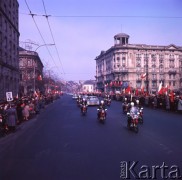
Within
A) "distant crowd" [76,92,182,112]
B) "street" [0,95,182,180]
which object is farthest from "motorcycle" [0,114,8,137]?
"distant crowd" [76,92,182,112]

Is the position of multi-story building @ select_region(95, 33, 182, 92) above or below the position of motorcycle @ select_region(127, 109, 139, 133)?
above

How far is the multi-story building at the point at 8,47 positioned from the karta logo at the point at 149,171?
1096 inches

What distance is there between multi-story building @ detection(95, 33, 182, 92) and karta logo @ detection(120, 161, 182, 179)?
3601 inches

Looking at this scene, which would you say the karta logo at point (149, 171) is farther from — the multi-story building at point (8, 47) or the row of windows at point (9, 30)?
the row of windows at point (9, 30)

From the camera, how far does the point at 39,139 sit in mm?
12562

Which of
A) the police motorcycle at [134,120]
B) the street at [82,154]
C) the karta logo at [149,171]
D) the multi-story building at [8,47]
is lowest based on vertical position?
the street at [82,154]

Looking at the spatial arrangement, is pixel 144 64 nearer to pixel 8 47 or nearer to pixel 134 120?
pixel 8 47

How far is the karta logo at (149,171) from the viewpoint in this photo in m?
6.79

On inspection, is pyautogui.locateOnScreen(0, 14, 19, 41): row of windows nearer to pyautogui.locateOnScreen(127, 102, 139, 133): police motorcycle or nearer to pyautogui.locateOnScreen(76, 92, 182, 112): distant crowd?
pyautogui.locateOnScreen(76, 92, 182, 112): distant crowd

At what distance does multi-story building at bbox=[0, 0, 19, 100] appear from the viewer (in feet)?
113

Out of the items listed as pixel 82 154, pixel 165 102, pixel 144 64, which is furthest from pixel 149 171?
pixel 144 64

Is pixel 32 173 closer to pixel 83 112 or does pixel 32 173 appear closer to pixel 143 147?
pixel 143 147

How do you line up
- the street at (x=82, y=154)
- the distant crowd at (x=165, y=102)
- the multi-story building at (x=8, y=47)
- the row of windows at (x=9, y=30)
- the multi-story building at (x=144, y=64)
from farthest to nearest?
the multi-story building at (x=144, y=64)
the row of windows at (x=9, y=30)
the multi-story building at (x=8, y=47)
the distant crowd at (x=165, y=102)
the street at (x=82, y=154)

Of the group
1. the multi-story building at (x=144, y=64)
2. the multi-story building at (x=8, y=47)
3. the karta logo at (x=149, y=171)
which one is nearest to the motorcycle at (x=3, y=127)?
the karta logo at (x=149, y=171)
